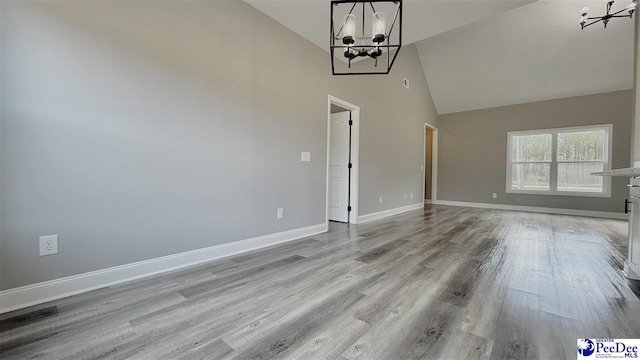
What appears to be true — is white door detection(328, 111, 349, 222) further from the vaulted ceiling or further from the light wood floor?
the light wood floor

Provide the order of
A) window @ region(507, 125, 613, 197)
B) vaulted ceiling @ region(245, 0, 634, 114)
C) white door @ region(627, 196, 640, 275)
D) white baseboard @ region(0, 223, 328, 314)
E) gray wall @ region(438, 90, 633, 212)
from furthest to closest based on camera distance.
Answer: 1. window @ region(507, 125, 613, 197)
2. gray wall @ region(438, 90, 633, 212)
3. vaulted ceiling @ region(245, 0, 634, 114)
4. white door @ region(627, 196, 640, 275)
5. white baseboard @ region(0, 223, 328, 314)

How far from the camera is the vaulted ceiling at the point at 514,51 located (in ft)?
10.0

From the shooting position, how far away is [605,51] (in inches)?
193

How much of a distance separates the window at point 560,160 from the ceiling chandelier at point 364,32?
4.51 meters

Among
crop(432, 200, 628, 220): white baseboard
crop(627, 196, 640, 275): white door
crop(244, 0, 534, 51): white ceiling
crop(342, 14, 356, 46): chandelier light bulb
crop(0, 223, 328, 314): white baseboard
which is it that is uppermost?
crop(244, 0, 534, 51): white ceiling

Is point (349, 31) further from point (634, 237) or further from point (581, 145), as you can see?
point (581, 145)

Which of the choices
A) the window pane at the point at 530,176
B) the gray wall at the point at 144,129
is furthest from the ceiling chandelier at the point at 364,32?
the window pane at the point at 530,176

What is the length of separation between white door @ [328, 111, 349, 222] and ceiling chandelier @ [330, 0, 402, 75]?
93 centimetres

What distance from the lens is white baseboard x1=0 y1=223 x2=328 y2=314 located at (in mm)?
1582

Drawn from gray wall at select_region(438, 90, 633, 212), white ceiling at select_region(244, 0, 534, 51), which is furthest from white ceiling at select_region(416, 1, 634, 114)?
white ceiling at select_region(244, 0, 534, 51)

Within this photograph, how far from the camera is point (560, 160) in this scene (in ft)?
19.2

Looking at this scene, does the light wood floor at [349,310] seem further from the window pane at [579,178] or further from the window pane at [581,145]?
the window pane at [581,145]

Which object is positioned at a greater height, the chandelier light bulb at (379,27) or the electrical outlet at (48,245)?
the chandelier light bulb at (379,27)

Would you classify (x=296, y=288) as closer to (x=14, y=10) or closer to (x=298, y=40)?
(x=14, y=10)
